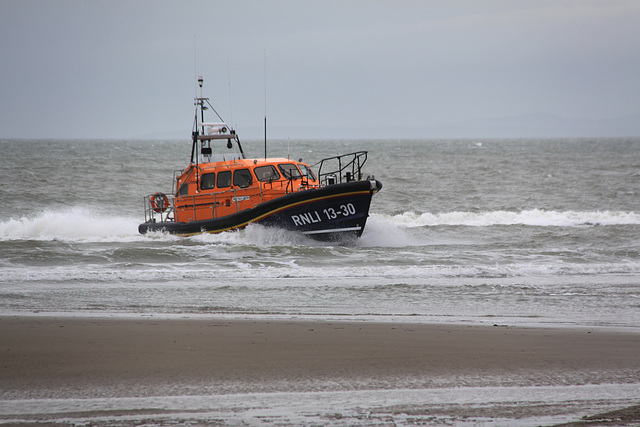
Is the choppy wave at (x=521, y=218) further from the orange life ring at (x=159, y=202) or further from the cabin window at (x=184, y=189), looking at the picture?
the orange life ring at (x=159, y=202)

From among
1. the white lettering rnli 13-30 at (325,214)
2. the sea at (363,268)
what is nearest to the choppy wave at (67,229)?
the sea at (363,268)

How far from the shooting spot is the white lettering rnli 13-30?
11203 mm

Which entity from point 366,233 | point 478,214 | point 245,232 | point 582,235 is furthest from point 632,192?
point 245,232

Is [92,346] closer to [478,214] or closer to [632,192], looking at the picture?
[478,214]

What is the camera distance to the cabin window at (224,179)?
1194cm

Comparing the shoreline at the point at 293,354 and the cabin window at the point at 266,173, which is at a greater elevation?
the cabin window at the point at 266,173

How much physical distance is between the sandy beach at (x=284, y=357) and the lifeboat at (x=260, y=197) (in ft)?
19.0

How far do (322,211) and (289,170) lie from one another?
147 centimetres

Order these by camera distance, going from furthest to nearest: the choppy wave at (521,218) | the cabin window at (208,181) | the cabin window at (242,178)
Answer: the choppy wave at (521,218) < the cabin window at (208,181) < the cabin window at (242,178)

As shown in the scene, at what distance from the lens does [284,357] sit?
4254 millimetres

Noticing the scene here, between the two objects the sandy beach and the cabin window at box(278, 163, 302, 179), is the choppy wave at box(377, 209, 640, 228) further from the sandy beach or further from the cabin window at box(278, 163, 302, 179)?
the sandy beach

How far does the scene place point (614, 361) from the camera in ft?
13.8

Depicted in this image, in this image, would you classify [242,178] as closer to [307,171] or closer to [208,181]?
[208,181]

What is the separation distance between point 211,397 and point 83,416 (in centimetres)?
69
